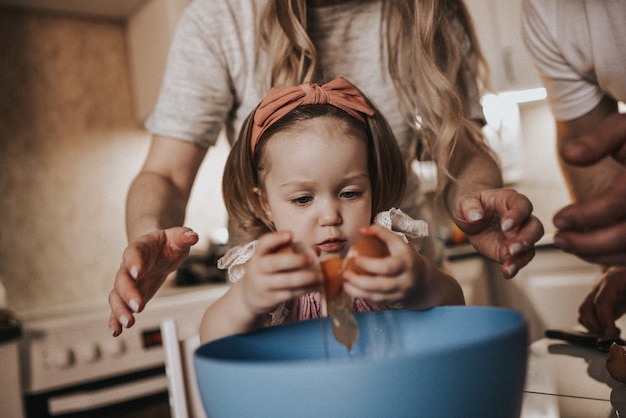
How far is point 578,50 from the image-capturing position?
3.34 feet

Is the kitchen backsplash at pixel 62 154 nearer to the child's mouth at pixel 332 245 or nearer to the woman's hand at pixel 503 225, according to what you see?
the child's mouth at pixel 332 245

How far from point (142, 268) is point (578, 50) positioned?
2.70ft

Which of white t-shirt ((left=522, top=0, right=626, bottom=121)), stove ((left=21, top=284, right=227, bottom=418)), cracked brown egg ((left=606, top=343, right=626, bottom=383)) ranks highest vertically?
white t-shirt ((left=522, top=0, right=626, bottom=121))

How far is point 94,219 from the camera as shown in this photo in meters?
2.09

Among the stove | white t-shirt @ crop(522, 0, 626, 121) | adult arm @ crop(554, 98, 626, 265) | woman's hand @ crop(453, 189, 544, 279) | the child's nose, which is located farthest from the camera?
the stove

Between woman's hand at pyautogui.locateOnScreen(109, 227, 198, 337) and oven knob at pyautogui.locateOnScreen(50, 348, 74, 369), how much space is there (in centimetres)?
97

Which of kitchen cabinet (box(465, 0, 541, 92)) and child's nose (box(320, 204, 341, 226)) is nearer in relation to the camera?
child's nose (box(320, 204, 341, 226))

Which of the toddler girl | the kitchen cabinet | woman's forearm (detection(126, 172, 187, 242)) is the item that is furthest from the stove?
the kitchen cabinet

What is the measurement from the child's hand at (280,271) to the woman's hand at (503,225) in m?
0.19

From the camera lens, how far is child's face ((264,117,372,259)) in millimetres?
715

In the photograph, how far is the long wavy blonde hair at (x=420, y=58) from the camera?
31.0 inches

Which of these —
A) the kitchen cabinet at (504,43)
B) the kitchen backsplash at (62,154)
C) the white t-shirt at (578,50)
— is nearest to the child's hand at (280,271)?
the white t-shirt at (578,50)

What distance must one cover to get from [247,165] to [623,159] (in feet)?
1.53

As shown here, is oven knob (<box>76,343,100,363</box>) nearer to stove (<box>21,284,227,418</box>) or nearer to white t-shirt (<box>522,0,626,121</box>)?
stove (<box>21,284,227,418</box>)
